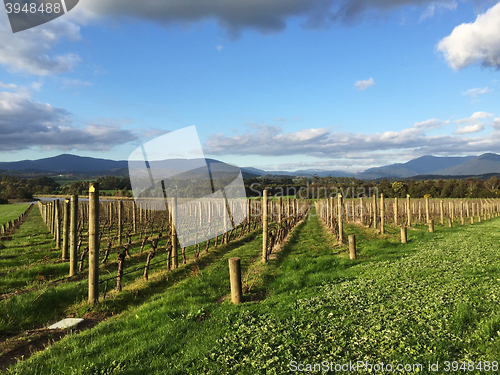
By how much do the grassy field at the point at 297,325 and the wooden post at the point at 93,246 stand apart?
1.42ft

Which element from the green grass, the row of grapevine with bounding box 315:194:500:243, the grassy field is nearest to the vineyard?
the grassy field

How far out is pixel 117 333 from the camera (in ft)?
18.6

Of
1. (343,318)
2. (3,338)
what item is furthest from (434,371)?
(3,338)

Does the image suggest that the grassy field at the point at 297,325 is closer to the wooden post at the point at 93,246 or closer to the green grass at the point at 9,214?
the wooden post at the point at 93,246

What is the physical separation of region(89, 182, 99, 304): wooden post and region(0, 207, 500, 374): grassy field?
17.0 inches

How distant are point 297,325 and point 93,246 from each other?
616 cm

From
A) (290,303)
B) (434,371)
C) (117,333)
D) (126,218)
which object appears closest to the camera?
(434,371)

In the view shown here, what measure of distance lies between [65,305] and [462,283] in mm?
11305

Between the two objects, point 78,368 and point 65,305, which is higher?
point 78,368

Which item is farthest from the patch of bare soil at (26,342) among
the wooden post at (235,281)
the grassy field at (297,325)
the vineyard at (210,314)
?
the wooden post at (235,281)

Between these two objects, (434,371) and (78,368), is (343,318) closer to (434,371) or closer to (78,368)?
(434,371)

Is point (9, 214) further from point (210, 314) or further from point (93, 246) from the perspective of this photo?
point (210, 314)

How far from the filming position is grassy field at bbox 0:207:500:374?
434 centimetres

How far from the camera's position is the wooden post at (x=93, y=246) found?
7777 mm
